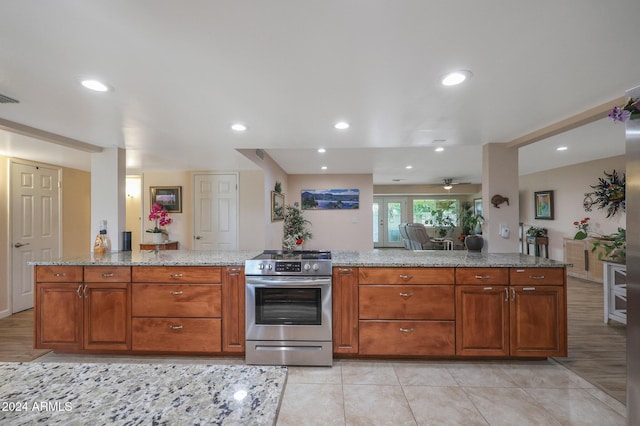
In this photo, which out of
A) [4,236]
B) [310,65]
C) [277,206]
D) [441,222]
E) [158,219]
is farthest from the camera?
[441,222]

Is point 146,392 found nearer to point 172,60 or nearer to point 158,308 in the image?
point 172,60

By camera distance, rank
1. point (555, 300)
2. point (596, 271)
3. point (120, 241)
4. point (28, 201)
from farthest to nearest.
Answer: point (596, 271) < point (28, 201) < point (120, 241) < point (555, 300)

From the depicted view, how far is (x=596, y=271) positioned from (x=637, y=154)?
17.2 feet

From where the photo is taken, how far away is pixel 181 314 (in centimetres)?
249

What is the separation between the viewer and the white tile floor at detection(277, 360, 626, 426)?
1814mm

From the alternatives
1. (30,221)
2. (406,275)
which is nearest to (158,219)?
(30,221)

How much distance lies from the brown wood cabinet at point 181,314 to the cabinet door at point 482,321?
6.82 ft

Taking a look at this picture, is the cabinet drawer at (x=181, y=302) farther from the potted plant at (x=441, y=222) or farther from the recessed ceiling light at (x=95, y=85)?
the potted plant at (x=441, y=222)

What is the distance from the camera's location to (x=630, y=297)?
53.3 inches

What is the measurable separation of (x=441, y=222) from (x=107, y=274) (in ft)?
29.6

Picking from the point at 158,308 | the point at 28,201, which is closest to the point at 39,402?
the point at 158,308

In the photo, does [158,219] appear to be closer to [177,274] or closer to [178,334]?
[177,274]

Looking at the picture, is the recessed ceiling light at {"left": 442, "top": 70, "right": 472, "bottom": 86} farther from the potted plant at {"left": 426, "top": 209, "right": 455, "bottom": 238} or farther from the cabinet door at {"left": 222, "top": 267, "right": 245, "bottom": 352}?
the potted plant at {"left": 426, "top": 209, "right": 455, "bottom": 238}

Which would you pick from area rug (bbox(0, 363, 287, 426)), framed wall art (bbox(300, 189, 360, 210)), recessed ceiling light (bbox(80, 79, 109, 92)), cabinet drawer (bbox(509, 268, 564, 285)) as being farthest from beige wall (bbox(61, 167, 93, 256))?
cabinet drawer (bbox(509, 268, 564, 285))
